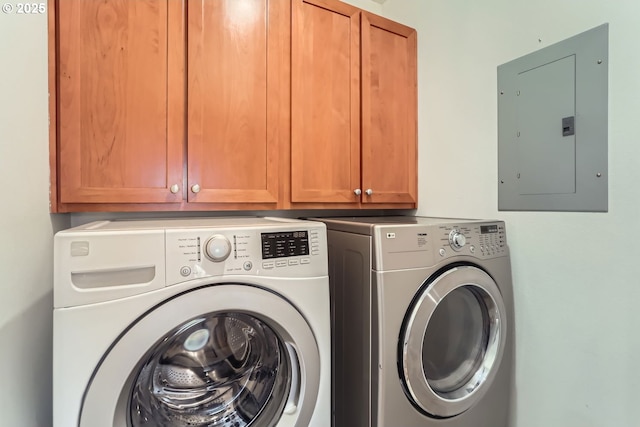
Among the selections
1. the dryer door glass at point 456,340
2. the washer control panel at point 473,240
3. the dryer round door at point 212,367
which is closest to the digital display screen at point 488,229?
the washer control panel at point 473,240

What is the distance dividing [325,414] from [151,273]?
25.8 inches

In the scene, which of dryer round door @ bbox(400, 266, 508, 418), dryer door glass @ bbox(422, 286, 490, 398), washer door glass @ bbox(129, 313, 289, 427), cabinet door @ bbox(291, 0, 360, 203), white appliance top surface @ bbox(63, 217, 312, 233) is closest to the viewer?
white appliance top surface @ bbox(63, 217, 312, 233)

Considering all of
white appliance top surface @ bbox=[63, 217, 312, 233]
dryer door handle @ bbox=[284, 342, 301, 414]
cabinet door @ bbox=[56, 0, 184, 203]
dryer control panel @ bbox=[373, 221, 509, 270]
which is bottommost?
dryer door handle @ bbox=[284, 342, 301, 414]

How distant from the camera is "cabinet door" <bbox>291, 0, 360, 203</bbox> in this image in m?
1.44

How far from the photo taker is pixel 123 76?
3.80ft

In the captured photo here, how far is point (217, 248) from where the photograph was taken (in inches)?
31.6

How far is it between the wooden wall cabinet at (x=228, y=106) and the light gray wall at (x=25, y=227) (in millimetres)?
94

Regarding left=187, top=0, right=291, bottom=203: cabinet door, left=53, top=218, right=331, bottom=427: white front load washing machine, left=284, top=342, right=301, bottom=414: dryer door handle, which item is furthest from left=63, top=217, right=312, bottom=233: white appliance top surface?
left=284, top=342, right=301, bottom=414: dryer door handle

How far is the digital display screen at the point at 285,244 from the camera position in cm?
88

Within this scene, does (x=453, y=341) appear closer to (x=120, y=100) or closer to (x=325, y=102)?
(x=325, y=102)

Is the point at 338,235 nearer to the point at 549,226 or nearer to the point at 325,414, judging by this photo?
the point at 325,414

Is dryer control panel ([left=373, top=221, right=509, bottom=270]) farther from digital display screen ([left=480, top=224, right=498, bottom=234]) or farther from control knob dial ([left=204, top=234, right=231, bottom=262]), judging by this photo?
control knob dial ([left=204, top=234, right=231, bottom=262])

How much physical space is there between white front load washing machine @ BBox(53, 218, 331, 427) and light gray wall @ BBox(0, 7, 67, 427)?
189 millimetres

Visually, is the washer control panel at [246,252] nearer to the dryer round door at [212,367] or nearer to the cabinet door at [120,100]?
the dryer round door at [212,367]
